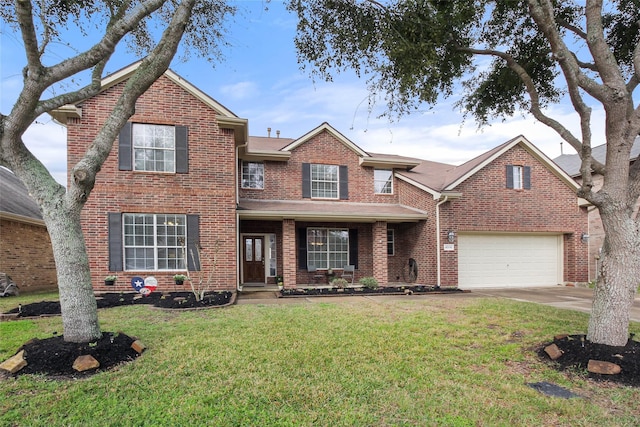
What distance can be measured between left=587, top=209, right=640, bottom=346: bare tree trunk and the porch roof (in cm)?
827

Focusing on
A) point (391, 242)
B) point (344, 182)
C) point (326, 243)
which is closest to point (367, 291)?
point (326, 243)

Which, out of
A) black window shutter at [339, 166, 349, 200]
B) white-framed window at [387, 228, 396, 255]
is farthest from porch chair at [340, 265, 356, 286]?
black window shutter at [339, 166, 349, 200]

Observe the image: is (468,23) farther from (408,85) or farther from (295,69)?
(295,69)

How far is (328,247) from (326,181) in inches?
107

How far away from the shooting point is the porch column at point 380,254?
13227 mm

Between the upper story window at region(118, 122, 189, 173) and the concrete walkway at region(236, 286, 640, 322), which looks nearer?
the concrete walkway at region(236, 286, 640, 322)

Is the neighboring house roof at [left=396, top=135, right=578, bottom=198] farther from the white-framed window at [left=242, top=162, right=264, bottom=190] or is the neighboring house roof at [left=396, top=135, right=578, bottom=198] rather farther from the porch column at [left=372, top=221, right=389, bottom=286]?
the white-framed window at [left=242, top=162, right=264, bottom=190]

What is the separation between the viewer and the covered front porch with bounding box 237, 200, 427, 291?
13211 millimetres

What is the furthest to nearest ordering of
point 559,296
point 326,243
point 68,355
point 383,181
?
point 383,181 < point 326,243 < point 559,296 < point 68,355

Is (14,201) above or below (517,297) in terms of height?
above

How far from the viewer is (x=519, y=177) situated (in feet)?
44.8

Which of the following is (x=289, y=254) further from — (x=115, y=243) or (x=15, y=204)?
(x=15, y=204)

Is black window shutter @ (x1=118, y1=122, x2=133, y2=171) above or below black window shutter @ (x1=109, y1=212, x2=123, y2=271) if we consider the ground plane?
above

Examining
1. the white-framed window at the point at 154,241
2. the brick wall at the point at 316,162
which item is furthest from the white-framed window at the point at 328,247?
the white-framed window at the point at 154,241
